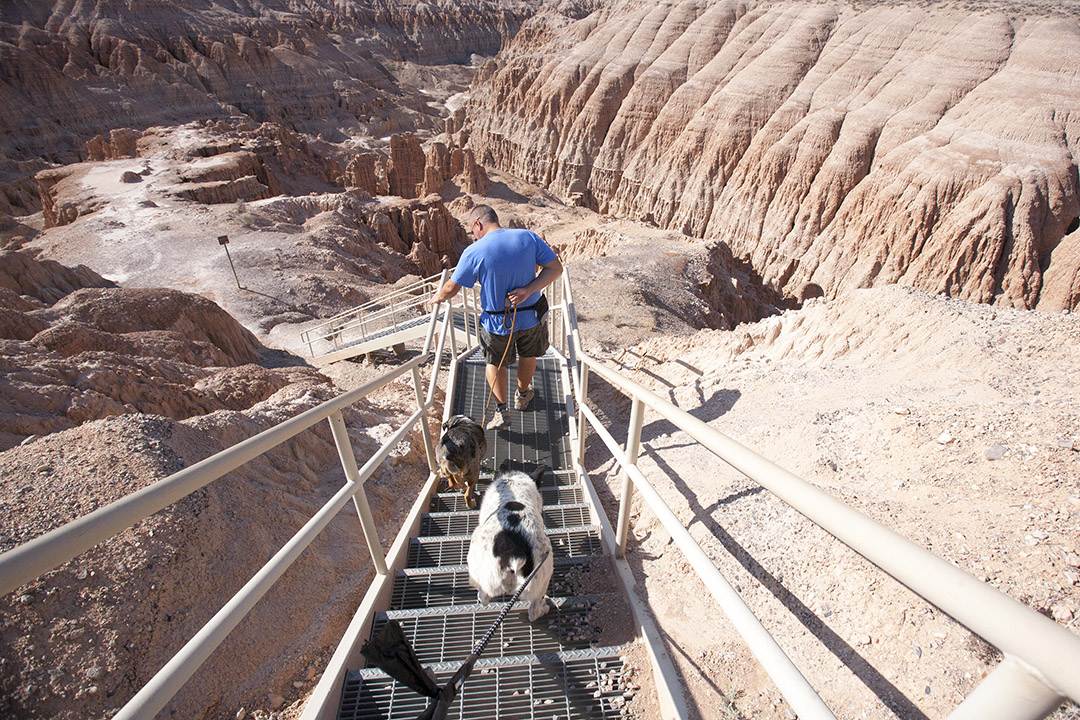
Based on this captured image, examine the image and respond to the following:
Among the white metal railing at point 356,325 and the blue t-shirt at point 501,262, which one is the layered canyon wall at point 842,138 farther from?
the blue t-shirt at point 501,262

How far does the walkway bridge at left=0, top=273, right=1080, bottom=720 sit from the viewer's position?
96 centimetres

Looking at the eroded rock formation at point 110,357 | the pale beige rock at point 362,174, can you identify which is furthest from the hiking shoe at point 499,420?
the pale beige rock at point 362,174

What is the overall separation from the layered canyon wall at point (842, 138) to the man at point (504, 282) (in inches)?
1061

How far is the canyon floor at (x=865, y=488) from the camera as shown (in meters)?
2.33

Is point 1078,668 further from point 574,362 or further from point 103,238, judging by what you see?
point 103,238

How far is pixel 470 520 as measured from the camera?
4.30 metres

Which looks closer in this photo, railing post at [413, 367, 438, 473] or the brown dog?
the brown dog

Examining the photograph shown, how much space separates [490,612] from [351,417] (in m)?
3.95

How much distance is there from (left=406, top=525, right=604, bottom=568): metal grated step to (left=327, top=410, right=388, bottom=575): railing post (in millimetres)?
528

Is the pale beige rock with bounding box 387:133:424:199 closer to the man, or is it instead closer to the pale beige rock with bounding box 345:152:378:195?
the pale beige rock with bounding box 345:152:378:195

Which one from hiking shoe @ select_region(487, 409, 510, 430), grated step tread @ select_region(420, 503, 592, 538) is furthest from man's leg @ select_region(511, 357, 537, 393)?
grated step tread @ select_region(420, 503, 592, 538)

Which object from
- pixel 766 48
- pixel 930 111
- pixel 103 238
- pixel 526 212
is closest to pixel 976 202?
pixel 930 111

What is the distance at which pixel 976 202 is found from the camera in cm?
2362

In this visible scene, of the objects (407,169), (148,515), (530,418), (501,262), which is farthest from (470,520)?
(407,169)
